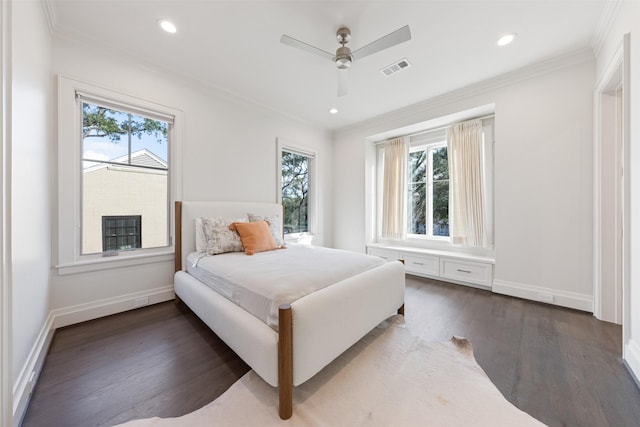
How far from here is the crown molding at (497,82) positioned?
2.48 m

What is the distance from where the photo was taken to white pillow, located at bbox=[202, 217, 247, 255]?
260 centimetres

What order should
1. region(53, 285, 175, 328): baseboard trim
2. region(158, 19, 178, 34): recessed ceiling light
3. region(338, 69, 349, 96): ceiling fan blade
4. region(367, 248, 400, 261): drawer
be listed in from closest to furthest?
region(158, 19, 178, 34): recessed ceiling light
region(53, 285, 175, 328): baseboard trim
region(338, 69, 349, 96): ceiling fan blade
region(367, 248, 400, 261): drawer

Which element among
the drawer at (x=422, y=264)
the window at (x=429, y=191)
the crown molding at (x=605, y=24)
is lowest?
the drawer at (x=422, y=264)

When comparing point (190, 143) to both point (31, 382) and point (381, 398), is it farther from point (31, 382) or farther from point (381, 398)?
point (381, 398)

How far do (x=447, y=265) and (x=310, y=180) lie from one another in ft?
9.14

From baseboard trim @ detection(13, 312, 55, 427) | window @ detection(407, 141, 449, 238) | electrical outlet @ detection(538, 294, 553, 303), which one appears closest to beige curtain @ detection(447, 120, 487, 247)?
window @ detection(407, 141, 449, 238)

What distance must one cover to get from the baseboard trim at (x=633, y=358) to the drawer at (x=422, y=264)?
1981 mm

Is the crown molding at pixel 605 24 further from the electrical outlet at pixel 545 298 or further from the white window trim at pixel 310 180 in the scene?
the white window trim at pixel 310 180

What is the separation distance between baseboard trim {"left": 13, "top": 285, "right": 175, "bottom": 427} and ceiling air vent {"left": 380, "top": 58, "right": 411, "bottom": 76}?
362cm

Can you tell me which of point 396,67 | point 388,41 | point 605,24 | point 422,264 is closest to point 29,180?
point 388,41

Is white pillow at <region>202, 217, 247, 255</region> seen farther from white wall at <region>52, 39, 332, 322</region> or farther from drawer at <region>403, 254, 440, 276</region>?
drawer at <region>403, 254, 440, 276</region>

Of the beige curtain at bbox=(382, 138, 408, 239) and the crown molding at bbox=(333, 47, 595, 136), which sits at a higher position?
the crown molding at bbox=(333, 47, 595, 136)

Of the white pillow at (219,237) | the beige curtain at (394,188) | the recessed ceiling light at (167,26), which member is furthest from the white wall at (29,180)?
the beige curtain at (394,188)

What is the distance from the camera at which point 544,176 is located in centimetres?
270
